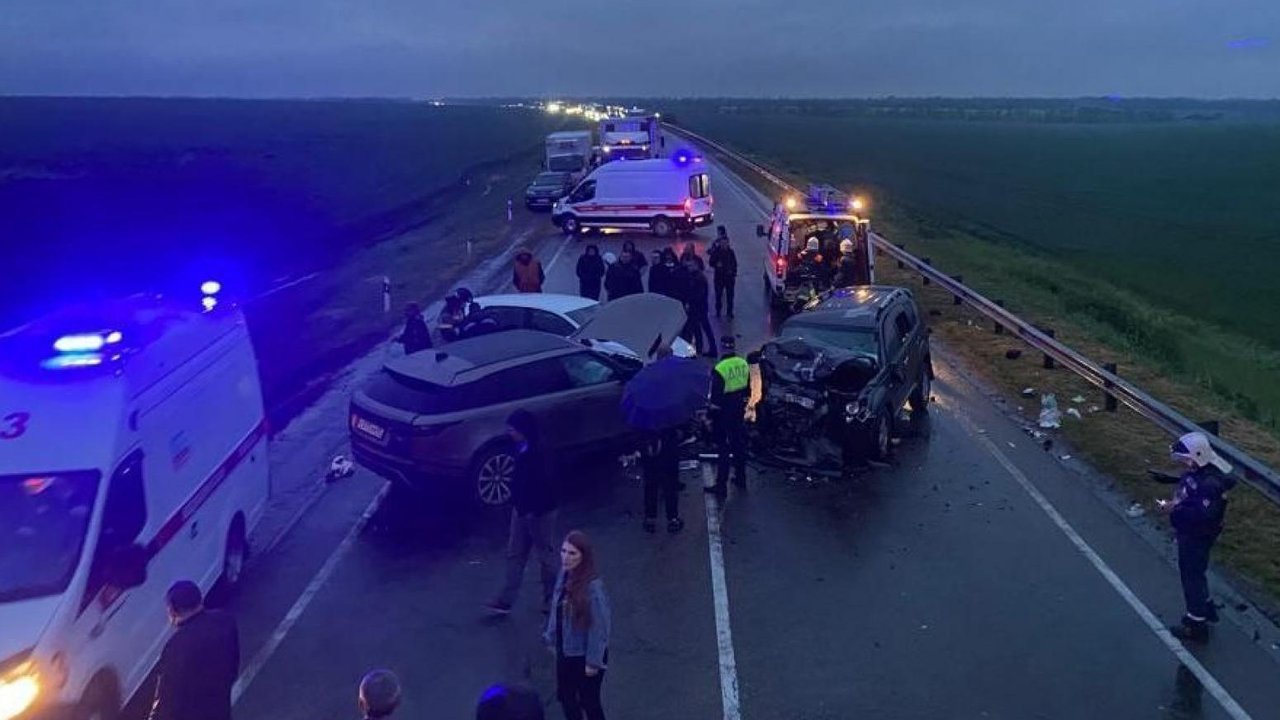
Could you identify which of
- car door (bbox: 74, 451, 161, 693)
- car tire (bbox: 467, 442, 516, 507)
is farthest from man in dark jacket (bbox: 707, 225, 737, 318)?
car door (bbox: 74, 451, 161, 693)

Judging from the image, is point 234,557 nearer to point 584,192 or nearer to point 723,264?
point 723,264

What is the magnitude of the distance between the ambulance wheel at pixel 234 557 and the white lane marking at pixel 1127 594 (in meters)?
7.95

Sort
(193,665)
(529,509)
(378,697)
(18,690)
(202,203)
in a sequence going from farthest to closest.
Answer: (202,203) → (529,509) → (193,665) → (18,690) → (378,697)

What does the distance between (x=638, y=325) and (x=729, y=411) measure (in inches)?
148

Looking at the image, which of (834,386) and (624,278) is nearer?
(834,386)

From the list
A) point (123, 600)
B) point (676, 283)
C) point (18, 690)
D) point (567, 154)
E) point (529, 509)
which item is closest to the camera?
point (18, 690)

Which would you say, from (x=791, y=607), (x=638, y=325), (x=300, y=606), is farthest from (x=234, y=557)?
(x=638, y=325)

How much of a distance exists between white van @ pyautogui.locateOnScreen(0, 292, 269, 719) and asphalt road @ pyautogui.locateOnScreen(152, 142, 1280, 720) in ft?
3.66

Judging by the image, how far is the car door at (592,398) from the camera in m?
11.6

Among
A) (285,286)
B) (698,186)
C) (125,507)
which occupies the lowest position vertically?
(285,286)

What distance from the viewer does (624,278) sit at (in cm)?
1759

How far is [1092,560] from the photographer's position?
9852 mm

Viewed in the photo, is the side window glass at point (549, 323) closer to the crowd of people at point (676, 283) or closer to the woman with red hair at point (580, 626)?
the crowd of people at point (676, 283)

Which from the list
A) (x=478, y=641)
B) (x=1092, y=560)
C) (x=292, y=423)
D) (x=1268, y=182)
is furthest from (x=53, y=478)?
(x=1268, y=182)
